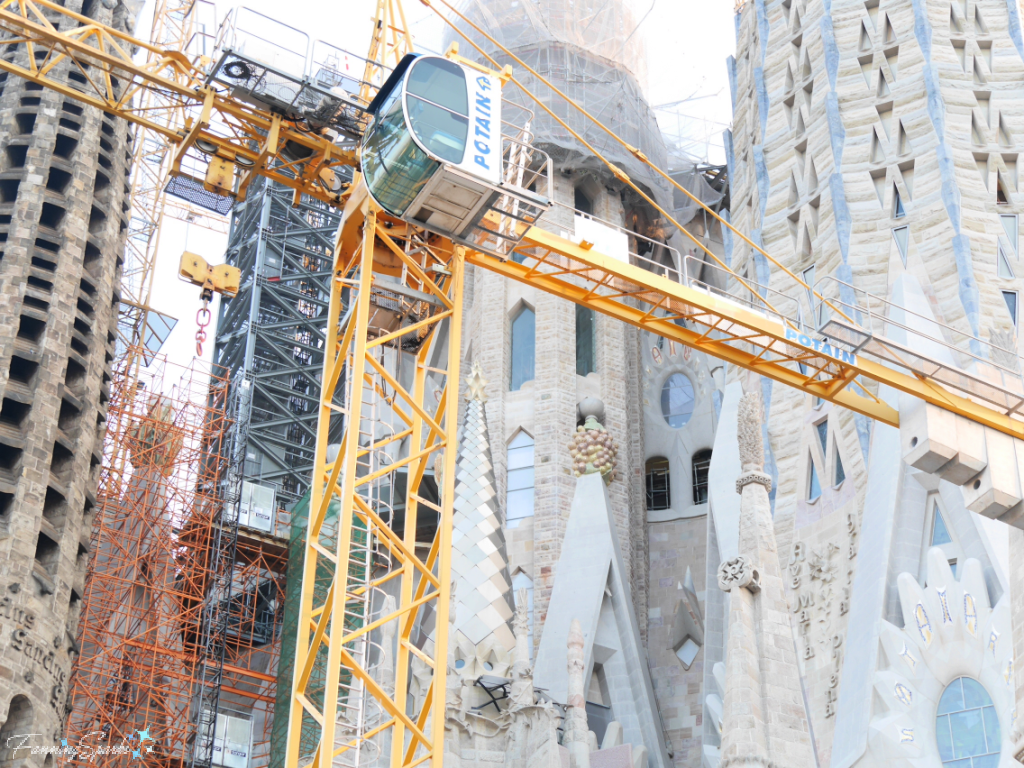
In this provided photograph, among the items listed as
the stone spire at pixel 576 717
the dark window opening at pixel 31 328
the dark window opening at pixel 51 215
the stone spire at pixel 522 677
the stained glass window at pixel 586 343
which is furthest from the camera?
the stained glass window at pixel 586 343

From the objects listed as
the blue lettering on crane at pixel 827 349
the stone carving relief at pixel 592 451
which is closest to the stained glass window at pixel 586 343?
the stone carving relief at pixel 592 451

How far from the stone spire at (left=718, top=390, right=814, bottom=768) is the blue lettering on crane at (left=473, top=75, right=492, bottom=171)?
5.79 meters

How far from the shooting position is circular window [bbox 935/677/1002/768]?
2064cm

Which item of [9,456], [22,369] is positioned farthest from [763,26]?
[9,456]

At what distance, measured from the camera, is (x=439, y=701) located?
1645 cm

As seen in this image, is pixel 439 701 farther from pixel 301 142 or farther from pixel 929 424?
pixel 301 142

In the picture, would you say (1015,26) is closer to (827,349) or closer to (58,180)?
(827,349)

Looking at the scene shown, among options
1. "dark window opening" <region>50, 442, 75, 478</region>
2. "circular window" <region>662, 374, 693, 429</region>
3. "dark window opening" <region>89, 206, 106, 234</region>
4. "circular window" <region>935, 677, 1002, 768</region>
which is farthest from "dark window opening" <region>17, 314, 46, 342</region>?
"circular window" <region>935, 677, 1002, 768</region>

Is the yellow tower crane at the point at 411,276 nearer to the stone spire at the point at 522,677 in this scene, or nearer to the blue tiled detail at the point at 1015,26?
the stone spire at the point at 522,677

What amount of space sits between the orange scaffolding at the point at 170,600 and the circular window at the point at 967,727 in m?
13.9

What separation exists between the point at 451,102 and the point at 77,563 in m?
11.5

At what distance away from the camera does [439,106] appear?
18203mm

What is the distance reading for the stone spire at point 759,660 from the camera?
18422mm

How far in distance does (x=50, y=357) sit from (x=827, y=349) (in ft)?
42.6
